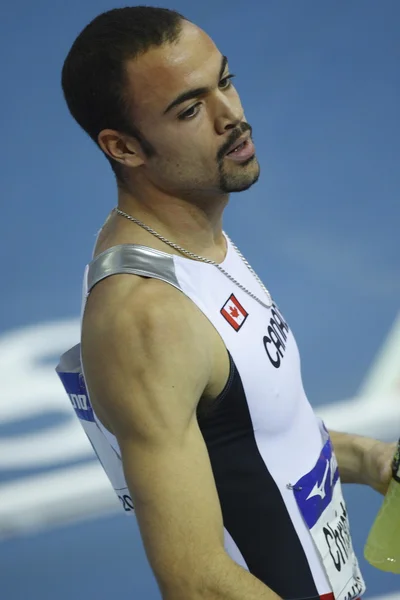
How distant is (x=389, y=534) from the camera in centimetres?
189

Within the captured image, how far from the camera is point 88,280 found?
173cm

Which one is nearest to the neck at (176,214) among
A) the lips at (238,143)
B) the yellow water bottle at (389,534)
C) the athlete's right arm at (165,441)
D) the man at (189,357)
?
the man at (189,357)

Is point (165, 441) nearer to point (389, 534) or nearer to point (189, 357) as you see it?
point (189, 357)

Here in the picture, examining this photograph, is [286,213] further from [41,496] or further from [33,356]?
[41,496]

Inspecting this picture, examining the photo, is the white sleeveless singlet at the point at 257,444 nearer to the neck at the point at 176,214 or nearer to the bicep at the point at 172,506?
the neck at the point at 176,214

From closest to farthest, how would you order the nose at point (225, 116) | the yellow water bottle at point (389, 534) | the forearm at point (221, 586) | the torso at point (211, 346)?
the forearm at point (221, 586) < the torso at point (211, 346) < the nose at point (225, 116) < the yellow water bottle at point (389, 534)

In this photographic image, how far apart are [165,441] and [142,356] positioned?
131 mm

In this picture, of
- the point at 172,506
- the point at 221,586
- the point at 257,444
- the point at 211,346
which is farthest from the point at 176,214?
the point at 221,586

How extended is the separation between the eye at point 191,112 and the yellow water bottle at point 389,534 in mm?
696

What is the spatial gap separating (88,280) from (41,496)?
1.56m

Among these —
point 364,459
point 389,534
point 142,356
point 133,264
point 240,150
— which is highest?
point 240,150

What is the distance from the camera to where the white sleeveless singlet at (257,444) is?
1722 millimetres

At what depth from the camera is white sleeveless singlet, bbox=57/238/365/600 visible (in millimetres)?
1722

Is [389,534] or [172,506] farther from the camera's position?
[389,534]
